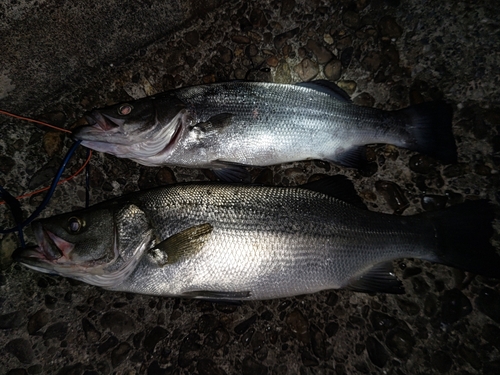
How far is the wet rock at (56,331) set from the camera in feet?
7.98

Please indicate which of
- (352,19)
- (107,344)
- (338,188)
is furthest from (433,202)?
(107,344)

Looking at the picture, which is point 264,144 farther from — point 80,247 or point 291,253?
point 80,247

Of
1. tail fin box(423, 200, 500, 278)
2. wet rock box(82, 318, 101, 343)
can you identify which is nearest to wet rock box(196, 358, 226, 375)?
wet rock box(82, 318, 101, 343)

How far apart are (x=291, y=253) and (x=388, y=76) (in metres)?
1.85

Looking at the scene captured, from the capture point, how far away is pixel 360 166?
2.57 meters

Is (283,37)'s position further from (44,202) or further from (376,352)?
(376,352)

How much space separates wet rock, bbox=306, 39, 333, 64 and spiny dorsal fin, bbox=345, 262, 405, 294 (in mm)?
1849

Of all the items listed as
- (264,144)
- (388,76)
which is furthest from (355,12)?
(264,144)

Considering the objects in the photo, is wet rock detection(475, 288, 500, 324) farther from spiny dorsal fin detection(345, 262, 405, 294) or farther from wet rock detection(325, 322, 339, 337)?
wet rock detection(325, 322, 339, 337)

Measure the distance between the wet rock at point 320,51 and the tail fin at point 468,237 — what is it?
1.63 m

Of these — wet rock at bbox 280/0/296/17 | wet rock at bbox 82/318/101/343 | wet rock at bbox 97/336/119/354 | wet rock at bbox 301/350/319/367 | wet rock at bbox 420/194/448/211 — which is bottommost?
wet rock at bbox 301/350/319/367

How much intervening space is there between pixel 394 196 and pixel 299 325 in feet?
4.43

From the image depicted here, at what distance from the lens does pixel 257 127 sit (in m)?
2.48

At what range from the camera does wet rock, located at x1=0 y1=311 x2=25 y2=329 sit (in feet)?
7.99
